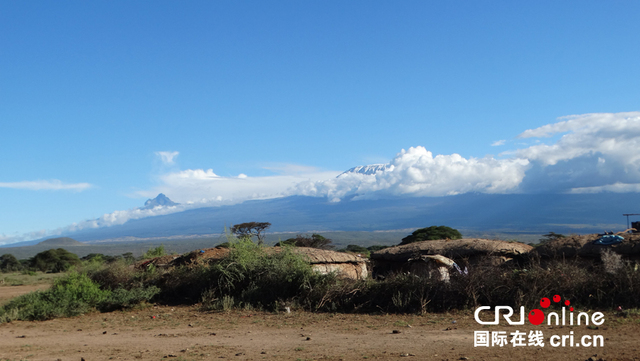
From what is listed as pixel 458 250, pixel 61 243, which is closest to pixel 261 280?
pixel 458 250

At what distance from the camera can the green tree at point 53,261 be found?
106ft

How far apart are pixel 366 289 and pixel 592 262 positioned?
503cm

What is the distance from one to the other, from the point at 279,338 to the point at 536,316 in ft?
15.2

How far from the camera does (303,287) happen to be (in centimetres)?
1148

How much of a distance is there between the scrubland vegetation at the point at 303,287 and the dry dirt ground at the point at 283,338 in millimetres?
531

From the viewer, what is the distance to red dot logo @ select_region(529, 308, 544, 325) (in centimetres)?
882

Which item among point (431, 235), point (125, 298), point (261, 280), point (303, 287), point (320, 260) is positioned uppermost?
point (320, 260)

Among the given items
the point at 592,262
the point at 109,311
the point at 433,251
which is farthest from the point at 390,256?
the point at 109,311

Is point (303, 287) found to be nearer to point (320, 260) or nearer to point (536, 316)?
point (320, 260)

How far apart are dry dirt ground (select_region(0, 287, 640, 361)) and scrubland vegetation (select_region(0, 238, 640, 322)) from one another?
0.53 m

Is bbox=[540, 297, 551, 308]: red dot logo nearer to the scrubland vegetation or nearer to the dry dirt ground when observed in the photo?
the scrubland vegetation

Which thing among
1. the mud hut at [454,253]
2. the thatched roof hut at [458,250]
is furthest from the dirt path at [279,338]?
the thatched roof hut at [458,250]

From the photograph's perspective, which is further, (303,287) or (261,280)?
(261,280)

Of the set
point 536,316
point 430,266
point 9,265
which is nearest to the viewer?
point 536,316
